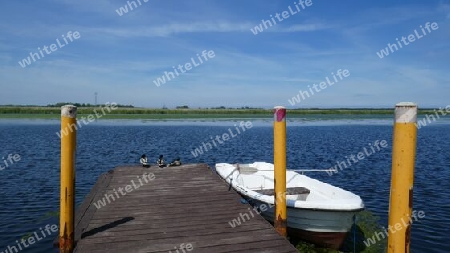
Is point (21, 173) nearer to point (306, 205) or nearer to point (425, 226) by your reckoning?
point (306, 205)

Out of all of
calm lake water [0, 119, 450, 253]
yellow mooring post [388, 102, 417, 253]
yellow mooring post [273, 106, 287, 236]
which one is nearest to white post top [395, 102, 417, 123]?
yellow mooring post [388, 102, 417, 253]

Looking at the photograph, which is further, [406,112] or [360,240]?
[360,240]

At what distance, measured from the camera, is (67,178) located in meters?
5.67

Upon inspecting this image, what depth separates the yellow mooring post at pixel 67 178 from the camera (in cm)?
555

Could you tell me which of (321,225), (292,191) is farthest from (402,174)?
(292,191)

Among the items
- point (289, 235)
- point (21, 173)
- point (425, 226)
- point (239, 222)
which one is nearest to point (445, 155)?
point (425, 226)

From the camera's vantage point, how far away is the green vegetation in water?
7879 millimetres

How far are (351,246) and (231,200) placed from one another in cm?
340

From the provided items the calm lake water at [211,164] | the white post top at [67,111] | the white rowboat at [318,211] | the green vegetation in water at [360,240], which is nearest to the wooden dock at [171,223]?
the white rowboat at [318,211]

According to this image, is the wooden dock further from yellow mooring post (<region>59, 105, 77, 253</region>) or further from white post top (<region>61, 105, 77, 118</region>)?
white post top (<region>61, 105, 77, 118</region>)

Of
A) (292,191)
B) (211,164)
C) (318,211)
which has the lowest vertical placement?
(211,164)

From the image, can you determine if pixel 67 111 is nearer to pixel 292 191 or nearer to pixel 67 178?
pixel 67 178

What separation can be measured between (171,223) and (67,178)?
2160 millimetres

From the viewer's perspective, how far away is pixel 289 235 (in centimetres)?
824
